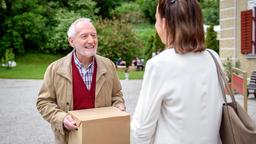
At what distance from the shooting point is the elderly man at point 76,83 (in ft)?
8.93

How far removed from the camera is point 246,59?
12312 millimetres

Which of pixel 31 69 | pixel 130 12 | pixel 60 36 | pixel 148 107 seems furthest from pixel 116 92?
pixel 130 12

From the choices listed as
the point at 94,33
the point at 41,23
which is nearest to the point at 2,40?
the point at 41,23

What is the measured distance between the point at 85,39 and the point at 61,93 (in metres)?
0.37

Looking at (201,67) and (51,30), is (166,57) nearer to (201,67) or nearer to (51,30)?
(201,67)

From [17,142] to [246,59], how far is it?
7641 millimetres

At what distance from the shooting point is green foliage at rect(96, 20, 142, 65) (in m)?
26.9

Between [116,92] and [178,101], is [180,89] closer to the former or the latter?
[178,101]

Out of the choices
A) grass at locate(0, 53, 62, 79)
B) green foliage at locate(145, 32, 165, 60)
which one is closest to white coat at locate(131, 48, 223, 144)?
grass at locate(0, 53, 62, 79)

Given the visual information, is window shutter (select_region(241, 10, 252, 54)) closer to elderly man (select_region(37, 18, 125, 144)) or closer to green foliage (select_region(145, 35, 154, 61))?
elderly man (select_region(37, 18, 125, 144))

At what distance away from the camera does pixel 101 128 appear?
242 centimetres

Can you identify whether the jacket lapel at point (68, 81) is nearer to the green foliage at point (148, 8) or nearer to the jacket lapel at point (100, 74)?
the jacket lapel at point (100, 74)

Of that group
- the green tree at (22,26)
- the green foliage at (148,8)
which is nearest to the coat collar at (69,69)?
the green tree at (22,26)

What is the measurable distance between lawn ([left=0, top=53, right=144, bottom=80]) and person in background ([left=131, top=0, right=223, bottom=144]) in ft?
58.9
